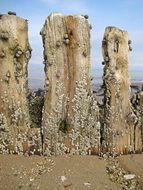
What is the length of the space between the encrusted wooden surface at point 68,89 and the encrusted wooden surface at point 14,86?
0.90ft

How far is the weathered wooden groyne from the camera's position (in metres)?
5.68

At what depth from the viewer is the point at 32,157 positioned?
5750mm

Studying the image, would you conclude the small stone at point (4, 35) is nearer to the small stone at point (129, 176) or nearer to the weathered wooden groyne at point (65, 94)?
the weathered wooden groyne at point (65, 94)

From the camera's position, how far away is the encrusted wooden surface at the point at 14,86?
5.68 m

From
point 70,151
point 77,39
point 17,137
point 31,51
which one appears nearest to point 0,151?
point 17,137

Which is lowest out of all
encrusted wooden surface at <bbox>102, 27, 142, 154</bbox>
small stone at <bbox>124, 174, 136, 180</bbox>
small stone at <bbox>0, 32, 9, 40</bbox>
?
small stone at <bbox>124, 174, 136, 180</bbox>

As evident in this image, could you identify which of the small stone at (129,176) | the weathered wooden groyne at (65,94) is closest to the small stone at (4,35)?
the weathered wooden groyne at (65,94)

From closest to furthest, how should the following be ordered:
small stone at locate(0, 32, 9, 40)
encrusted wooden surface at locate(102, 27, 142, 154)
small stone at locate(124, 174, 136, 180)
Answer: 1. small stone at locate(124, 174, 136, 180)
2. small stone at locate(0, 32, 9, 40)
3. encrusted wooden surface at locate(102, 27, 142, 154)

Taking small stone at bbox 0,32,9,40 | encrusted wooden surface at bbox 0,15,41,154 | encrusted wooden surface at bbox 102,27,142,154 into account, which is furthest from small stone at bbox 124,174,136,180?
small stone at bbox 0,32,9,40

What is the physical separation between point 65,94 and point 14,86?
2.24ft

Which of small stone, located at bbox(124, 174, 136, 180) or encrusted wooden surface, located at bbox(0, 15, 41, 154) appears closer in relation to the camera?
small stone, located at bbox(124, 174, 136, 180)

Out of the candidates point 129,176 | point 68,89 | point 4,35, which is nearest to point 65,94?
point 68,89

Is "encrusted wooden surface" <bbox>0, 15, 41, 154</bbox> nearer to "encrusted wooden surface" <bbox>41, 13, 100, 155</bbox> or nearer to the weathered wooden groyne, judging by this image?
the weathered wooden groyne

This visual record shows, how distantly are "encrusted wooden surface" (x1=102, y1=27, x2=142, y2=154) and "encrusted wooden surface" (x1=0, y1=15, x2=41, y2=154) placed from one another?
1.02m
